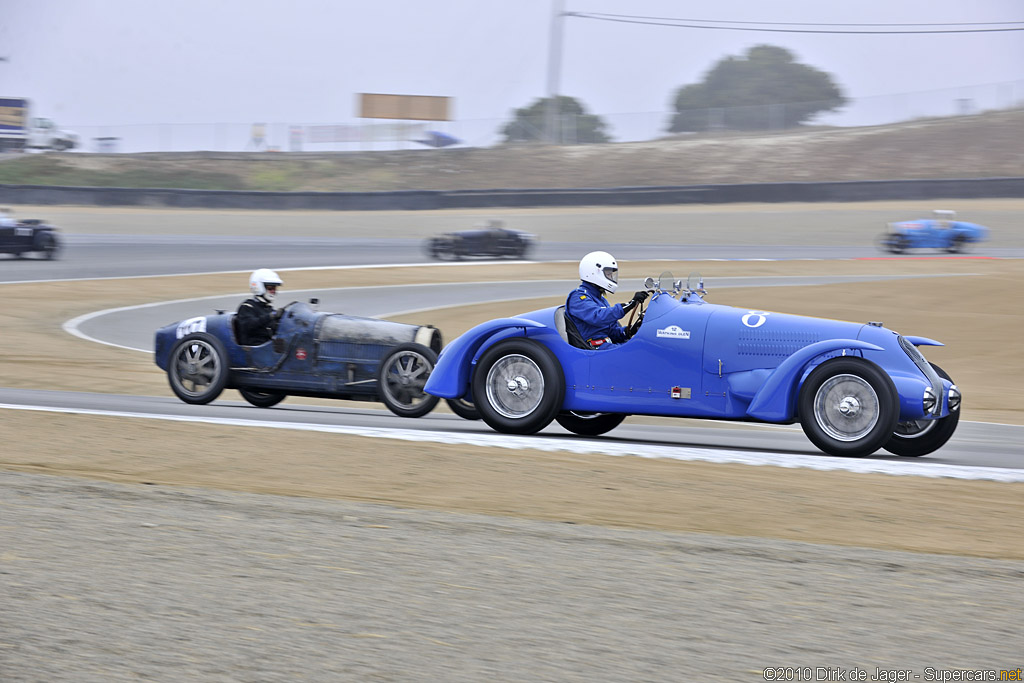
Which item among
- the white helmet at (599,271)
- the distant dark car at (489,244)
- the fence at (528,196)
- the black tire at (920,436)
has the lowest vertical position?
the black tire at (920,436)

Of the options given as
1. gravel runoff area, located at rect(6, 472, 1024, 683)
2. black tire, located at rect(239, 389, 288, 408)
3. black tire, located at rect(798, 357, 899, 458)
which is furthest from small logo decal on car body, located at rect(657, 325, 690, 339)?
black tire, located at rect(239, 389, 288, 408)

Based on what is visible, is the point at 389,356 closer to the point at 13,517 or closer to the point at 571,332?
the point at 571,332

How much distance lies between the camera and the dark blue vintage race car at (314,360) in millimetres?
10852

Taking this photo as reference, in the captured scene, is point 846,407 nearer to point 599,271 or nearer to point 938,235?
point 599,271

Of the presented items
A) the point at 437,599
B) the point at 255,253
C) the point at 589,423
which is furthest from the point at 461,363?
the point at 255,253

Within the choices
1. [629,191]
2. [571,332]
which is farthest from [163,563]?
[629,191]

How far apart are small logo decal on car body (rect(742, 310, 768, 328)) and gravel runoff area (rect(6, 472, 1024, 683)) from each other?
3108 millimetres

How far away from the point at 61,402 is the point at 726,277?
58.5 feet

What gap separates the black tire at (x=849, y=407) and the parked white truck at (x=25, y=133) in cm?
6092

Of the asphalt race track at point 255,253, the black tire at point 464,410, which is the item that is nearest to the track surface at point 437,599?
the black tire at point 464,410

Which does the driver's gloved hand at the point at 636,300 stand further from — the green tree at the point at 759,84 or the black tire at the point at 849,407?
the green tree at the point at 759,84

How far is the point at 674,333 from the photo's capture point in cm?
866

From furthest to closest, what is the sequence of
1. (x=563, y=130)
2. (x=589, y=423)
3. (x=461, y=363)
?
1. (x=563, y=130)
2. (x=589, y=423)
3. (x=461, y=363)

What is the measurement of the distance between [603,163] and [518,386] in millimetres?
48194
